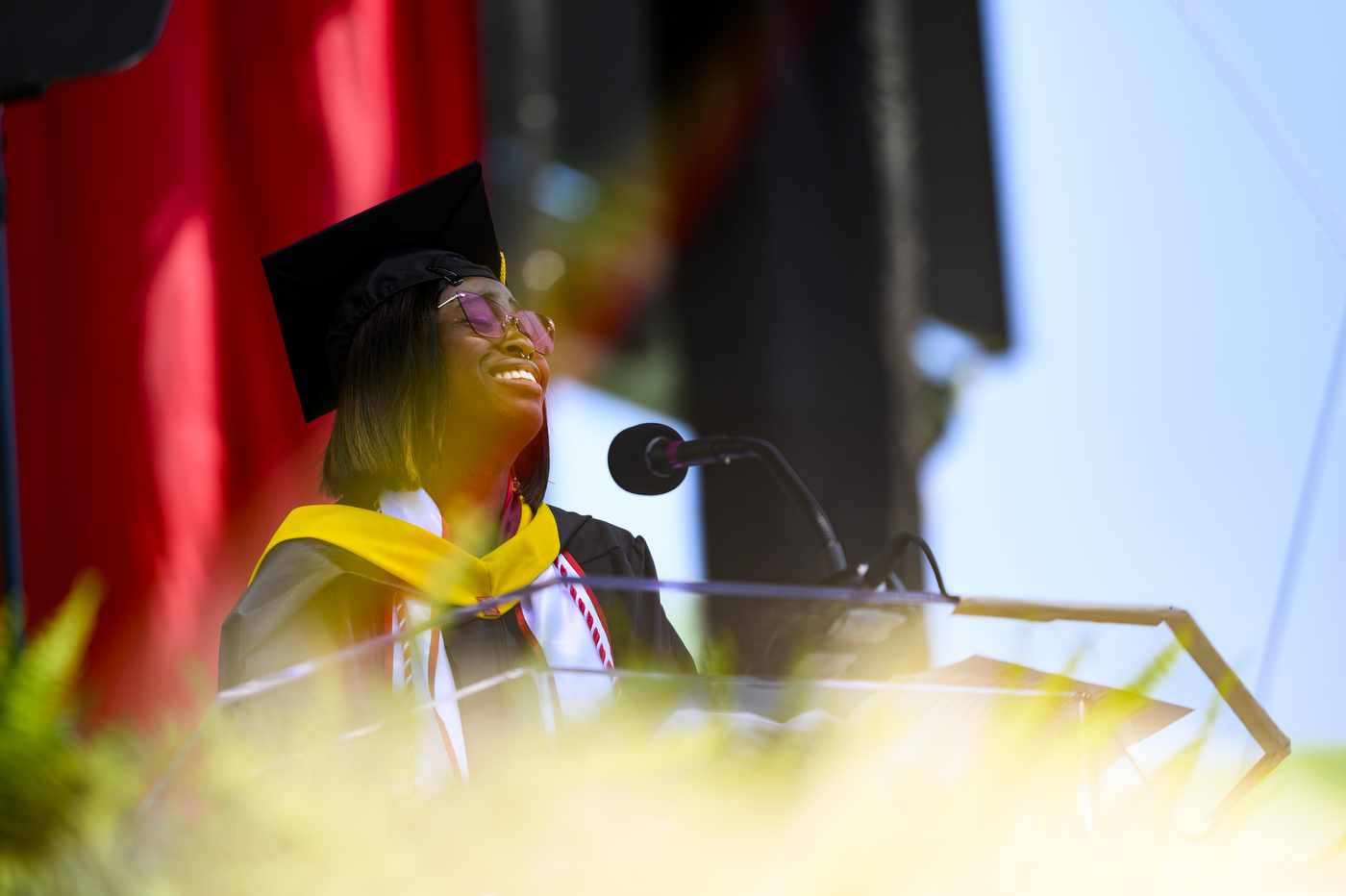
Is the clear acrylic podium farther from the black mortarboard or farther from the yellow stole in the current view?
the black mortarboard

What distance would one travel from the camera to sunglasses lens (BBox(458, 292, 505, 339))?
48.1 inches

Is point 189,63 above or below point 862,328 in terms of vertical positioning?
above

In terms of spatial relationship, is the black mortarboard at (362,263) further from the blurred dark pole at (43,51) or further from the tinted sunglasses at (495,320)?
the blurred dark pole at (43,51)

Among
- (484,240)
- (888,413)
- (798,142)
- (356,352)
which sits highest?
(798,142)

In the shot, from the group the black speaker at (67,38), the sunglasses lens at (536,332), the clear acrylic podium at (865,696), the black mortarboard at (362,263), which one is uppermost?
the black speaker at (67,38)

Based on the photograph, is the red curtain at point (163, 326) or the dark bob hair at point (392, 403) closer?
the dark bob hair at point (392, 403)

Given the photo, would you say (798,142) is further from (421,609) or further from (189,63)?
(421,609)

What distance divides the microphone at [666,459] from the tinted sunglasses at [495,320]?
0.90 ft

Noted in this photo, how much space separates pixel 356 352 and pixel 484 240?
0.22m

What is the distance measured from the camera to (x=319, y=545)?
1192 millimetres

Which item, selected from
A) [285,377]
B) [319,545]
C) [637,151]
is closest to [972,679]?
[319,545]

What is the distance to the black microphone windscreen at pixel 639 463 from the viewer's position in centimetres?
99

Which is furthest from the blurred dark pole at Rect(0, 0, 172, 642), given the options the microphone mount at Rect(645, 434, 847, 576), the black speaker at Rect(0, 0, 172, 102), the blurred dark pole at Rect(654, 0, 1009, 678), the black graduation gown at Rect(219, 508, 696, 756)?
the blurred dark pole at Rect(654, 0, 1009, 678)

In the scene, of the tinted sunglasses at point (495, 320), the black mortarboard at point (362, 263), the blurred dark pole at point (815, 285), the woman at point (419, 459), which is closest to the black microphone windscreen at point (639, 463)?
the woman at point (419, 459)
